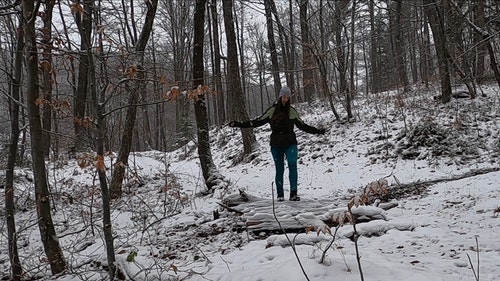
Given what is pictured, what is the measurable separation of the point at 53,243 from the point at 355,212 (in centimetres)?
354

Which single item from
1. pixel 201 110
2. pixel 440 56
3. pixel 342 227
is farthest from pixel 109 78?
pixel 440 56

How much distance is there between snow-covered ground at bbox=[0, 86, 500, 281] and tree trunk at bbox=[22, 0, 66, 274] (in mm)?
154

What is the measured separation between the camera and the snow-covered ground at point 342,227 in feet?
11.1

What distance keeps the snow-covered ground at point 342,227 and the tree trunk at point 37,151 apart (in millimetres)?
154

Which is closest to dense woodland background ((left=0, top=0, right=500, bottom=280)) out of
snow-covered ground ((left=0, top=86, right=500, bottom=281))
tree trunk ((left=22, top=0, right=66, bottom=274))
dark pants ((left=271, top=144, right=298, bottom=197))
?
tree trunk ((left=22, top=0, right=66, bottom=274))

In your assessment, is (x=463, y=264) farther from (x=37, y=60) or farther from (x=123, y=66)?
(x=37, y=60)

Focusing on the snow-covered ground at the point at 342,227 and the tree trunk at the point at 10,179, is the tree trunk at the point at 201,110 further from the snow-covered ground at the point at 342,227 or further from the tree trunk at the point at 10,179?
the tree trunk at the point at 10,179

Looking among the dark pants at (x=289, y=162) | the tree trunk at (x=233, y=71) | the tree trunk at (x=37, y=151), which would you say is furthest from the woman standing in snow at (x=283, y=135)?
the tree trunk at (x=233, y=71)

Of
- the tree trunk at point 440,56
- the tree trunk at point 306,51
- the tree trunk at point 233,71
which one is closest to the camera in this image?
the tree trunk at point 233,71

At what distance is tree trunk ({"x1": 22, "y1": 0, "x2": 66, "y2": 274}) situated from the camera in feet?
11.6

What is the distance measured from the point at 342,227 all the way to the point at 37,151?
3.48 meters

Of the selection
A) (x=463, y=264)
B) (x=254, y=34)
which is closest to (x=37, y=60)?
(x=463, y=264)

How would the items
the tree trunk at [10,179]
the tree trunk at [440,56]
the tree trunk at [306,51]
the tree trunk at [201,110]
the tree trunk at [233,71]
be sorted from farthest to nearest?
the tree trunk at [306,51] < the tree trunk at [440,56] < the tree trunk at [233,71] < the tree trunk at [201,110] < the tree trunk at [10,179]

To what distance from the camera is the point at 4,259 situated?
5.48m
